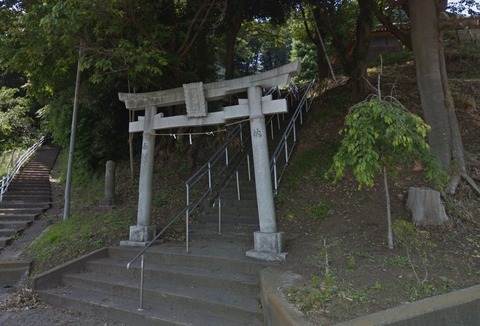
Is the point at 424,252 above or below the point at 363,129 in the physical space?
below

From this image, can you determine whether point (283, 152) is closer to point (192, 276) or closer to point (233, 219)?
point (233, 219)

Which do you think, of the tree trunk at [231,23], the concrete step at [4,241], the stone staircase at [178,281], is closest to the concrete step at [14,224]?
the concrete step at [4,241]

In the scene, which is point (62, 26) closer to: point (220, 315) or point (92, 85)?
point (220, 315)

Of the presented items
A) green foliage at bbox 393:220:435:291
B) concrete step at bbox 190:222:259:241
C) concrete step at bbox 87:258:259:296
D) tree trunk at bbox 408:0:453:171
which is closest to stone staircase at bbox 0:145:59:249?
concrete step at bbox 87:258:259:296

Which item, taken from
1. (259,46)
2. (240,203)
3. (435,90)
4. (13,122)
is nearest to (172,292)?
(240,203)

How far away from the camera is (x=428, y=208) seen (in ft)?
18.7

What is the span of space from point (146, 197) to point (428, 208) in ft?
17.0

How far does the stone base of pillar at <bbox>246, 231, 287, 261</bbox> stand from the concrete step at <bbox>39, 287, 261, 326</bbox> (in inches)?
46.9

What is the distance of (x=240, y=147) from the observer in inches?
421

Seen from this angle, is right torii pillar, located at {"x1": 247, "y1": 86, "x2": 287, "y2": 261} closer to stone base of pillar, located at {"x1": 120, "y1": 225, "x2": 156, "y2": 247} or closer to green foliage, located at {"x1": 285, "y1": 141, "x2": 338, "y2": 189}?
green foliage, located at {"x1": 285, "y1": 141, "x2": 338, "y2": 189}

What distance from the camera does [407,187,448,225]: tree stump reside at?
5.62 meters

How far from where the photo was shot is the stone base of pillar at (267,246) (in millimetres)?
5579

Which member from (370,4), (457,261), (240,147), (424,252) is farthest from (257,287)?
(370,4)

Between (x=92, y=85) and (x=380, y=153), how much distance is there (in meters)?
9.95
